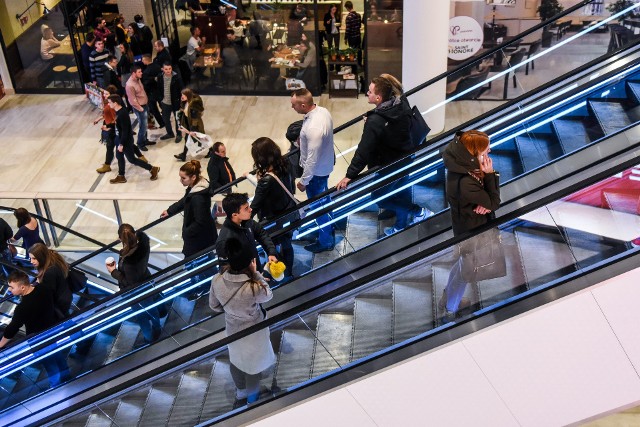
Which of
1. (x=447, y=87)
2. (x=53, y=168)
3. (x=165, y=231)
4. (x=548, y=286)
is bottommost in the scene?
(x=53, y=168)

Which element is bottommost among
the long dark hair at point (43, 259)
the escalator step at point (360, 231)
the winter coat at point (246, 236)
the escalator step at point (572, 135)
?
the long dark hair at point (43, 259)

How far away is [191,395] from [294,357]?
2.82 ft

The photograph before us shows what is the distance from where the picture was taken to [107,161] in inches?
547

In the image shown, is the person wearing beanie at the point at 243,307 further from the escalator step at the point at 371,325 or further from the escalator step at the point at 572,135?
the escalator step at the point at 572,135

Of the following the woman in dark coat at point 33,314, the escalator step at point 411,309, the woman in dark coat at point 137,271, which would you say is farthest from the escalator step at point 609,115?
the woman in dark coat at point 33,314

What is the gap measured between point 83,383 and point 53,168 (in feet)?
21.6

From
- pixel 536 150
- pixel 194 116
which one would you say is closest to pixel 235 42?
pixel 194 116

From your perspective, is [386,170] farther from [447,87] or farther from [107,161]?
[107,161]

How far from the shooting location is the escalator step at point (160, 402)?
21.2 ft

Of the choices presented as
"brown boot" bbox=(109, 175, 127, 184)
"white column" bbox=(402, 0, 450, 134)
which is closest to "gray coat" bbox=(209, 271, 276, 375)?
"white column" bbox=(402, 0, 450, 134)

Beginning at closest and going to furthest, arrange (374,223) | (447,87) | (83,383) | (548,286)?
(548,286)
(374,223)
(83,383)
(447,87)

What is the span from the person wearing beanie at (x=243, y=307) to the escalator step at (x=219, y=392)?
0.17ft

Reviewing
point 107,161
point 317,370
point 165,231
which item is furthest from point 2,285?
point 317,370

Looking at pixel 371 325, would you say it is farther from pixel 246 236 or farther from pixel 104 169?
pixel 104 169
